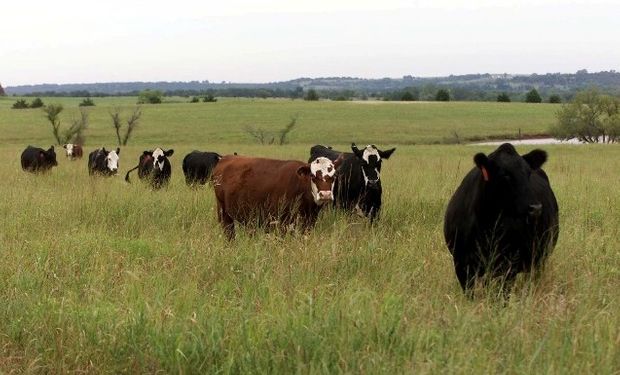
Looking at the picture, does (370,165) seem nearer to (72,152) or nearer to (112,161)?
(112,161)

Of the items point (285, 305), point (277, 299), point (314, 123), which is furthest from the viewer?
point (314, 123)

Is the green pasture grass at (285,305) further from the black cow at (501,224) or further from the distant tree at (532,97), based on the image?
the distant tree at (532,97)

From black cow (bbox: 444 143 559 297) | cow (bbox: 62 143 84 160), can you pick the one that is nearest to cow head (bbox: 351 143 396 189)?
black cow (bbox: 444 143 559 297)

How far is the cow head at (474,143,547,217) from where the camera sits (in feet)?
16.5

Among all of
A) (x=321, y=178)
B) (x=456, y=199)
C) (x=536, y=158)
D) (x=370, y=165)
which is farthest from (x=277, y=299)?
(x=370, y=165)

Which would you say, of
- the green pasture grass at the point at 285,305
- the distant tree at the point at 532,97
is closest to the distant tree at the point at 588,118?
the distant tree at the point at 532,97

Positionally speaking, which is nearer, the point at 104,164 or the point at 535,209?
the point at 535,209

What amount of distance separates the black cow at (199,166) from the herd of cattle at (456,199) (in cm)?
24

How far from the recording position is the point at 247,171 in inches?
362

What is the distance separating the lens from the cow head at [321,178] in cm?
806

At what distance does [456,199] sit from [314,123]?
63670 mm

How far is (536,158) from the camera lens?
5.57 meters

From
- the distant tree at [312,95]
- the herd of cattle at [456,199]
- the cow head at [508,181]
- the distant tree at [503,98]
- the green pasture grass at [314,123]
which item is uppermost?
the distant tree at [312,95]

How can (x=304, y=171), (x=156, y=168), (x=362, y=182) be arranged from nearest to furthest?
(x=304, y=171) < (x=362, y=182) < (x=156, y=168)
